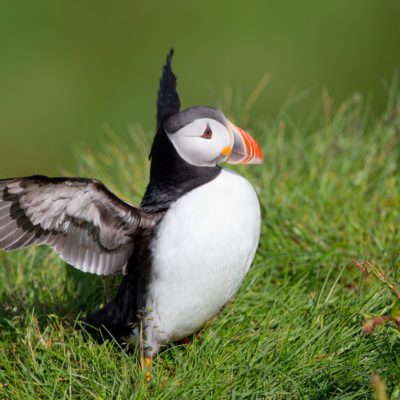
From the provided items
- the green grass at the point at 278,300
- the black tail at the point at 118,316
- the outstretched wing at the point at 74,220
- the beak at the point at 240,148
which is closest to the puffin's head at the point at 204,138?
the beak at the point at 240,148

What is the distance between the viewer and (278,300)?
367cm

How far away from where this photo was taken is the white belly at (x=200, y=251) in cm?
320

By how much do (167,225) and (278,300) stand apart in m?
0.84

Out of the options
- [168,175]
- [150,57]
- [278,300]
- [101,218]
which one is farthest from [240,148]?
[150,57]

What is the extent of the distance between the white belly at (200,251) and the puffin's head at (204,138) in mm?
121

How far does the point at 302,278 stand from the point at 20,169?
6418mm

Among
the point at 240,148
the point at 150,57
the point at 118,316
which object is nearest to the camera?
the point at 240,148

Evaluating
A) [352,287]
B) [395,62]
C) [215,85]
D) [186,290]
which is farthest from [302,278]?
[395,62]

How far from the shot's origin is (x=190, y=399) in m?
3.09

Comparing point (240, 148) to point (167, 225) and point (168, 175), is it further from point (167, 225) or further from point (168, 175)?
point (167, 225)

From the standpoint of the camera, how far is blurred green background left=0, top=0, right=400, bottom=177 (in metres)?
9.94

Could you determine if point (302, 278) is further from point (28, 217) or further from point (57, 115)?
point (57, 115)

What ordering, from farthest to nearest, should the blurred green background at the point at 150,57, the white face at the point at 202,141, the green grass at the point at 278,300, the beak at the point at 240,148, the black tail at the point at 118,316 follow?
1. the blurred green background at the point at 150,57
2. the black tail at the point at 118,316
3. the beak at the point at 240,148
4. the white face at the point at 202,141
5. the green grass at the point at 278,300

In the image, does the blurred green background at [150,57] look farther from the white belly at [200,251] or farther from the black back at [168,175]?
the white belly at [200,251]
